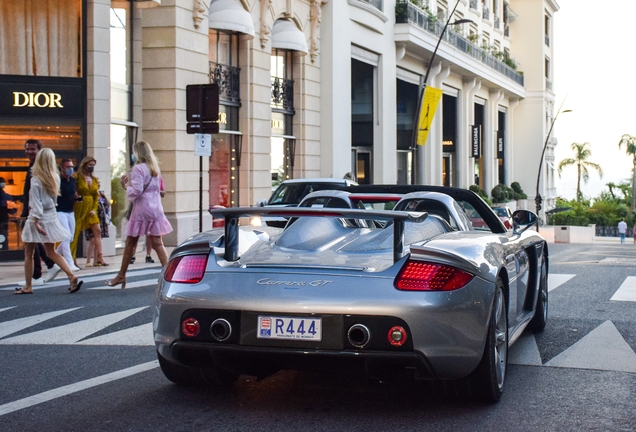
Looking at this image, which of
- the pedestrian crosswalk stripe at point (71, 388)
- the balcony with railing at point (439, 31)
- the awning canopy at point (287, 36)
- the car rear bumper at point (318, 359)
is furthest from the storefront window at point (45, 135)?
the balcony with railing at point (439, 31)

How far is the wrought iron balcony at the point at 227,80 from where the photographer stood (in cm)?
2423

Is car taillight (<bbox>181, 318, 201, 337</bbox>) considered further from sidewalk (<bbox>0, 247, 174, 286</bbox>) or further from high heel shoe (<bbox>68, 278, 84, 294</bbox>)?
sidewalk (<bbox>0, 247, 174, 286</bbox>)

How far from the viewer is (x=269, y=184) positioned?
26.7 metres

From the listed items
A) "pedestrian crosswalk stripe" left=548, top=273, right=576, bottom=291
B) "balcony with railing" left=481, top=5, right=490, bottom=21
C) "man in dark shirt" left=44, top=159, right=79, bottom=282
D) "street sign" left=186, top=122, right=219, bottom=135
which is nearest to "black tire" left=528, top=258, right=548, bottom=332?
"pedestrian crosswalk stripe" left=548, top=273, right=576, bottom=291

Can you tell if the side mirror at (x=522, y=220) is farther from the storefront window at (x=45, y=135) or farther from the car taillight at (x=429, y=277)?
the storefront window at (x=45, y=135)

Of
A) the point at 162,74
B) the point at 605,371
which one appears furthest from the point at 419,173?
the point at 605,371

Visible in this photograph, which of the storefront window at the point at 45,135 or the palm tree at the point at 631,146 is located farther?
the palm tree at the point at 631,146

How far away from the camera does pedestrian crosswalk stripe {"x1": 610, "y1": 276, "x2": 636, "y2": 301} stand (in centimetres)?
1073

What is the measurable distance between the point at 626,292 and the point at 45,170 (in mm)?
7169

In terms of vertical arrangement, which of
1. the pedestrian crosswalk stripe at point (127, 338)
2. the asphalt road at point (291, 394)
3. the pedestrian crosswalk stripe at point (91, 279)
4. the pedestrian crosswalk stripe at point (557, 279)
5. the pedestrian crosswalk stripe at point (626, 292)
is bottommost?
the asphalt road at point (291, 394)

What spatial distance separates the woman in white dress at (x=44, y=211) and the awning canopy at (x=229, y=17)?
13.2m

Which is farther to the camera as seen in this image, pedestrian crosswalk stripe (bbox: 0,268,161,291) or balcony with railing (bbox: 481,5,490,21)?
balcony with railing (bbox: 481,5,490,21)

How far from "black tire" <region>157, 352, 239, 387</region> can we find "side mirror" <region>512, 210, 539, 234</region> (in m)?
2.72

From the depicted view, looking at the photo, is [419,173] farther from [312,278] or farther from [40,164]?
[312,278]
